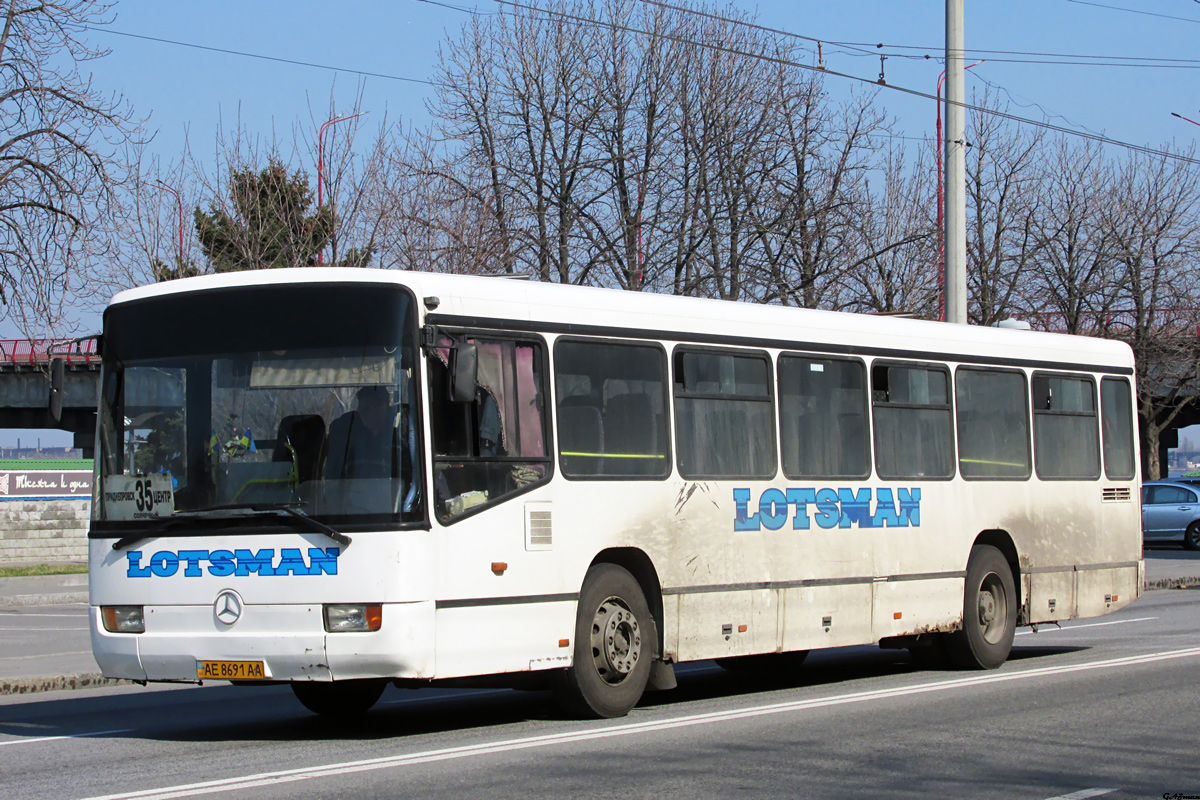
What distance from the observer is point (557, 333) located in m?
10.1

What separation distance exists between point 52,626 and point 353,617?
526 inches

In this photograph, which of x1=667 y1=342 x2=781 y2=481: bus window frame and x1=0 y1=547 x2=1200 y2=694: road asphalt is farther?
x1=0 y1=547 x2=1200 y2=694: road asphalt

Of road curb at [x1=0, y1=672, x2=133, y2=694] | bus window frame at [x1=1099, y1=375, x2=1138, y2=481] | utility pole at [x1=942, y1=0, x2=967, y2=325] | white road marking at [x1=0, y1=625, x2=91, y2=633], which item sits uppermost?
utility pole at [x1=942, y1=0, x2=967, y2=325]

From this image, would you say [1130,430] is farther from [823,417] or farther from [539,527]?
[539,527]

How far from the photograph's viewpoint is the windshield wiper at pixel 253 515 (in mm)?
8883

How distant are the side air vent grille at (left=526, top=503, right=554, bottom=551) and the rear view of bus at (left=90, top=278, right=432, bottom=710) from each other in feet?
3.03

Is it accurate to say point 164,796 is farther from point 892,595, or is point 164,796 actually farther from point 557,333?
point 892,595

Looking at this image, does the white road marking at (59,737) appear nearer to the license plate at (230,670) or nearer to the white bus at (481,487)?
the white bus at (481,487)

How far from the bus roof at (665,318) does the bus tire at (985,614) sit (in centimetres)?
185

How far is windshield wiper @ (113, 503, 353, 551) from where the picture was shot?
888 cm

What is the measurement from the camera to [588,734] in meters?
9.20

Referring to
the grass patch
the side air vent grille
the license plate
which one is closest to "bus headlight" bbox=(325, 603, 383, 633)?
the license plate

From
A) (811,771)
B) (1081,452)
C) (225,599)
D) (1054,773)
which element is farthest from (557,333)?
(1081,452)

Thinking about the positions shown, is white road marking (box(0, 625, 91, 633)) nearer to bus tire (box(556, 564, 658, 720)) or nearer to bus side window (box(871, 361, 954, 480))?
bus side window (box(871, 361, 954, 480))
